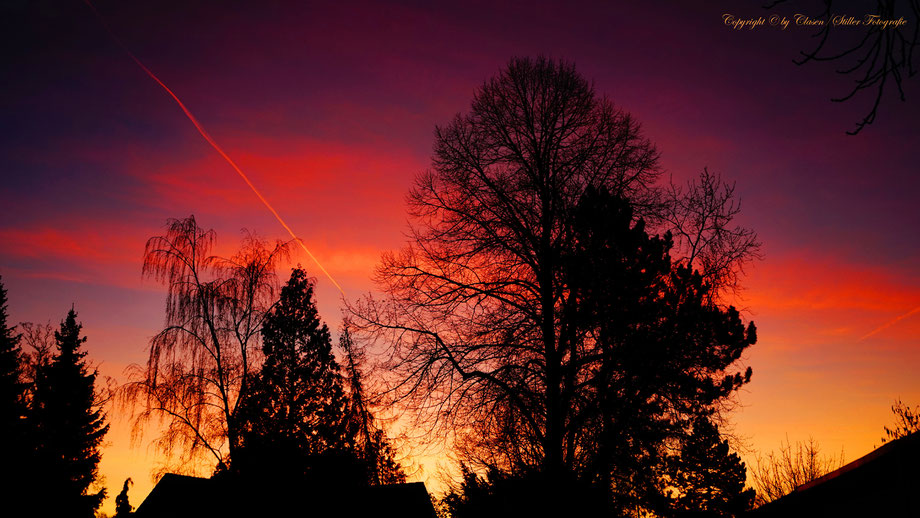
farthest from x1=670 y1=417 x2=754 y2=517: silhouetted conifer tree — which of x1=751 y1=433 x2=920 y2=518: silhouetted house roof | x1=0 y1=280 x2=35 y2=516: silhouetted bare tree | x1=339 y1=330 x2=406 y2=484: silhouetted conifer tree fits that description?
x1=0 y1=280 x2=35 y2=516: silhouetted bare tree

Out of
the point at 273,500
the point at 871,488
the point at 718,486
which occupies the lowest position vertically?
the point at 718,486

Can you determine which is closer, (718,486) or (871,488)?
(871,488)

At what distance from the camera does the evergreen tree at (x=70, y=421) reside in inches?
1224

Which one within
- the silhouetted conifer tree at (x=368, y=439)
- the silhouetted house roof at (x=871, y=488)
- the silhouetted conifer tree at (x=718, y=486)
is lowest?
the silhouetted conifer tree at (x=718, y=486)

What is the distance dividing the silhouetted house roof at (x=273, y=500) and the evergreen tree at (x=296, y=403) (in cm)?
129

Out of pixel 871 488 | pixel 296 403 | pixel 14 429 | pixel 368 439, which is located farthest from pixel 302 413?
pixel 871 488

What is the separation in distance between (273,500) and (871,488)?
62.4 ft

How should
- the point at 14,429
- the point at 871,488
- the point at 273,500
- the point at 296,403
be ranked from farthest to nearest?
the point at 14,429, the point at 296,403, the point at 273,500, the point at 871,488

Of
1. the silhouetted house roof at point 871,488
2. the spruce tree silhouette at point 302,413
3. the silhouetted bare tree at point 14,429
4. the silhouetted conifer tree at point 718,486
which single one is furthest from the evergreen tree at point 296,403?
the silhouetted conifer tree at point 718,486

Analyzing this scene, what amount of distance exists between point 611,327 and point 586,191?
2913mm

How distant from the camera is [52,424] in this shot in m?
32.3

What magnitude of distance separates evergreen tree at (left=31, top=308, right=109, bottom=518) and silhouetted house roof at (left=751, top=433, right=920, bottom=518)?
114 feet

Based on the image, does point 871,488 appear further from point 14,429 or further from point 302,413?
point 14,429

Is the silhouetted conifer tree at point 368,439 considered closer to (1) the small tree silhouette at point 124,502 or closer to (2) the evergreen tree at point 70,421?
(2) the evergreen tree at point 70,421
